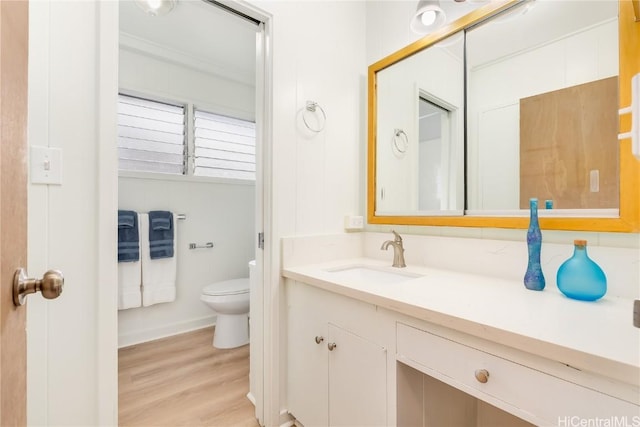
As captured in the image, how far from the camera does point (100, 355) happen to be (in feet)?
3.18

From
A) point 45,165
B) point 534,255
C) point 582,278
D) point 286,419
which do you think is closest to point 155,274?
point 286,419

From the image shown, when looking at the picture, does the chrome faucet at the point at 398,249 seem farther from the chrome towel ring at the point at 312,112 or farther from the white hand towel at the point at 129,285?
the white hand towel at the point at 129,285

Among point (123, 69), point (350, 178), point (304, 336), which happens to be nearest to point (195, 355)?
point (304, 336)

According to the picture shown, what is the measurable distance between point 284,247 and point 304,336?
0.42 m

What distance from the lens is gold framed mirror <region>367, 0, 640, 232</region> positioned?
93 centimetres

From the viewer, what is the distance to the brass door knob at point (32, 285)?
1.53ft

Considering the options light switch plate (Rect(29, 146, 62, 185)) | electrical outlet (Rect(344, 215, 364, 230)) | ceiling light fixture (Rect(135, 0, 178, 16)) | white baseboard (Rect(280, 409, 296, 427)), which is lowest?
white baseboard (Rect(280, 409, 296, 427))

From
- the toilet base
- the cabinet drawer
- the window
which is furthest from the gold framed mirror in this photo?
the window

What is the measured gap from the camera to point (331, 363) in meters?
1.16

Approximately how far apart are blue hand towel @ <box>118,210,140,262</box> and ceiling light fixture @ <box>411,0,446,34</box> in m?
2.28

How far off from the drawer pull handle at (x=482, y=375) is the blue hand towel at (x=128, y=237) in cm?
236

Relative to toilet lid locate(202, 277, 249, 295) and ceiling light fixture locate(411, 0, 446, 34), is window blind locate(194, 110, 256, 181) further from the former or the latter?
ceiling light fixture locate(411, 0, 446, 34)

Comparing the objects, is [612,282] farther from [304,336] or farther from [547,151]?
[304,336]

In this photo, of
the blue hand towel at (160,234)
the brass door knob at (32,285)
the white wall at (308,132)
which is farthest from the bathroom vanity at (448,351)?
the blue hand towel at (160,234)
